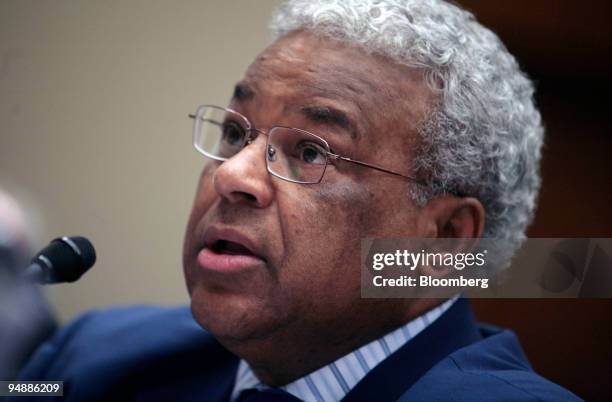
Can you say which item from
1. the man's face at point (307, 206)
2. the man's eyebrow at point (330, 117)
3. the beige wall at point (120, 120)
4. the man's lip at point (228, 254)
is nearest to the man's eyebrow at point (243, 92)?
the man's face at point (307, 206)

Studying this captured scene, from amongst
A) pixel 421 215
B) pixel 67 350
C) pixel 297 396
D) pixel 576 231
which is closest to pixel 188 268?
pixel 297 396

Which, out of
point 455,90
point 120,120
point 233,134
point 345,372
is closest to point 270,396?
point 345,372

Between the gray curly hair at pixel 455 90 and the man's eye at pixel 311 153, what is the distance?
19cm

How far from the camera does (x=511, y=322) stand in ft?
6.02

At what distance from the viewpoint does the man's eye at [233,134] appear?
54.2 inches

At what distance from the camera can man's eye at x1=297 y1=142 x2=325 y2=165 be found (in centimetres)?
126

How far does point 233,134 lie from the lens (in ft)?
4.62

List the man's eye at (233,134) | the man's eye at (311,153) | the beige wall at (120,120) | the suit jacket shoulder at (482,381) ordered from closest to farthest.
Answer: the suit jacket shoulder at (482,381)
the man's eye at (311,153)
the man's eye at (233,134)
the beige wall at (120,120)

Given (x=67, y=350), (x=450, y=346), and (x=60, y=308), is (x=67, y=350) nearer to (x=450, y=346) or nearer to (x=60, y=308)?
(x=60, y=308)

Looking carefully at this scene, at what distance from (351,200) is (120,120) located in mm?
1404

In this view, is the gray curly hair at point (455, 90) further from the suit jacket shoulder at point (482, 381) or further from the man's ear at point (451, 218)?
the suit jacket shoulder at point (482, 381)

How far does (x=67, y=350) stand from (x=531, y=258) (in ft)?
3.71

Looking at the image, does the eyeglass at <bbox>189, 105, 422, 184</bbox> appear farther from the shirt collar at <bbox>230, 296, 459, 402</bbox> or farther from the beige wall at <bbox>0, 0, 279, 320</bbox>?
the beige wall at <bbox>0, 0, 279, 320</bbox>

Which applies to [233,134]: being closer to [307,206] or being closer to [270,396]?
[307,206]
